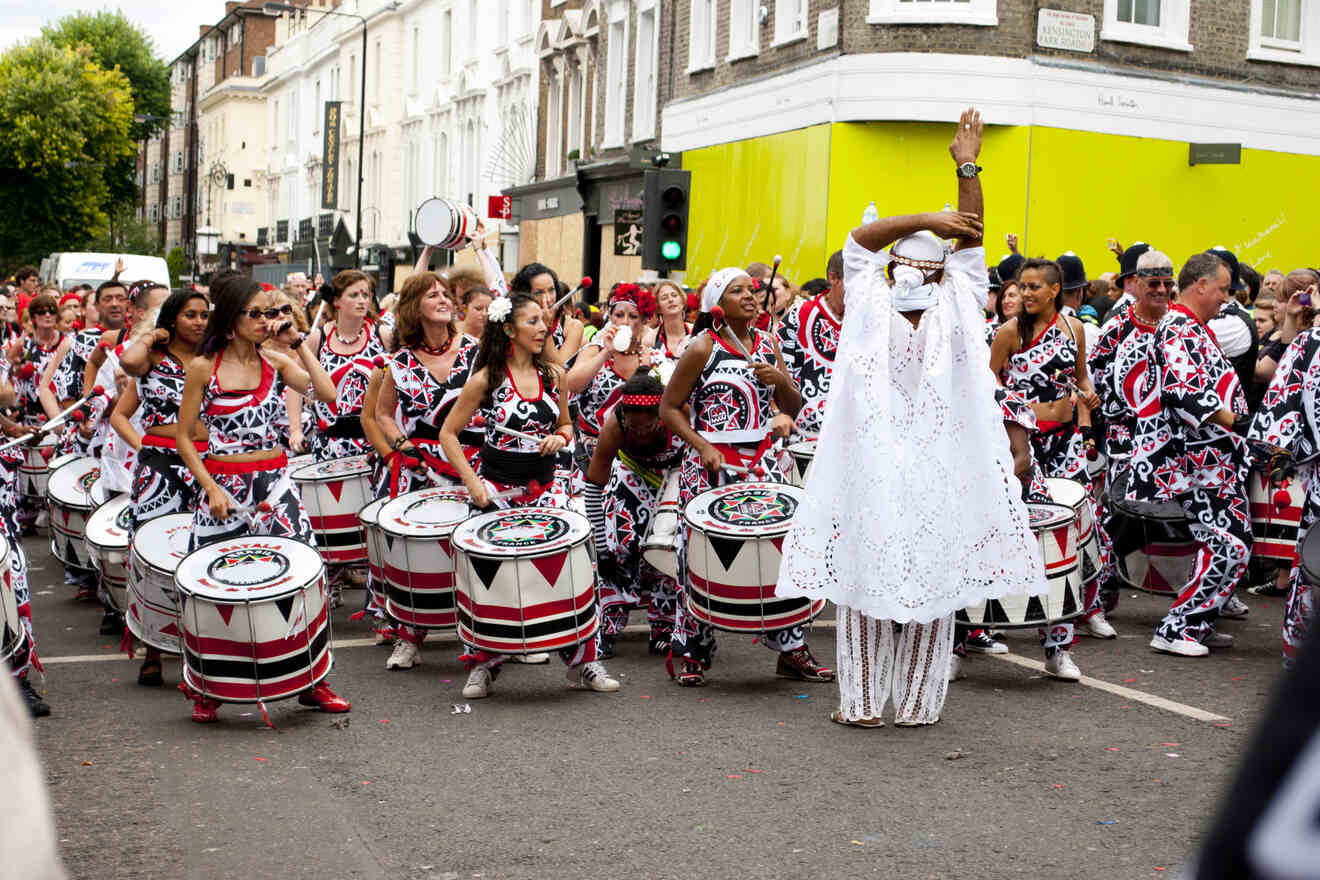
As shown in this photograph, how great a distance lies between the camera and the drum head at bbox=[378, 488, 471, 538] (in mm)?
8289

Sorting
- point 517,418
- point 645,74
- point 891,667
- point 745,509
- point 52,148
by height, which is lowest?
point 891,667

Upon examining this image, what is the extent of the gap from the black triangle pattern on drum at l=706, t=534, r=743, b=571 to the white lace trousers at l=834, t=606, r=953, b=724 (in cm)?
84

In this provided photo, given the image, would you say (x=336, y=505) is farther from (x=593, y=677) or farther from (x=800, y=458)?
(x=800, y=458)

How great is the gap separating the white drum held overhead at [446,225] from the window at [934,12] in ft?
39.5

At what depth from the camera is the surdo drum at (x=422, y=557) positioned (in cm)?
827

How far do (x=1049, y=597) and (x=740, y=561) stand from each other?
1.50 meters

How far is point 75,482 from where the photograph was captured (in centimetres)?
1120

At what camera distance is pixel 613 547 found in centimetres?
896

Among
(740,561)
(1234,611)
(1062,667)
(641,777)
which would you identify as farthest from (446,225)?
(641,777)

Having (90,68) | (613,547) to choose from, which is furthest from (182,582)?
(90,68)

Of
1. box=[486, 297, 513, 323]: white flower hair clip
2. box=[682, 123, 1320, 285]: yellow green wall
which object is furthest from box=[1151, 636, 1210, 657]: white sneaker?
box=[682, 123, 1320, 285]: yellow green wall

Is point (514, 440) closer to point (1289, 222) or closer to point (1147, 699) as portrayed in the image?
point (1147, 699)

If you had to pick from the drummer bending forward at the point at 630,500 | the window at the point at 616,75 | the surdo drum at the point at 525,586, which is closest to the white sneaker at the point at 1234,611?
the drummer bending forward at the point at 630,500

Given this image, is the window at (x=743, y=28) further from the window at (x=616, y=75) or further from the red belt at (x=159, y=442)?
the red belt at (x=159, y=442)
